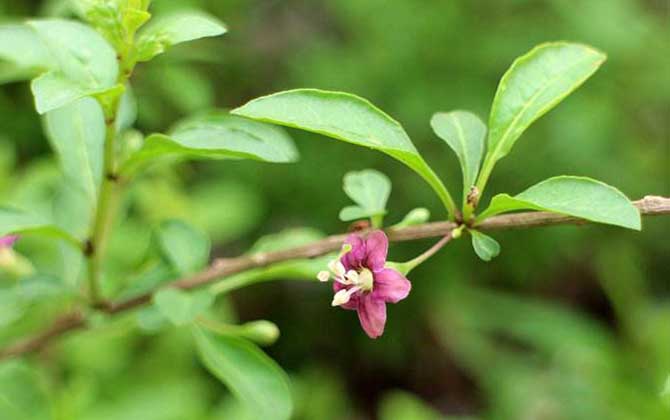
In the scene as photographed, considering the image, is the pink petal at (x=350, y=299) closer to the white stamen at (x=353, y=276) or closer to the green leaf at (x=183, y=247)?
the white stamen at (x=353, y=276)

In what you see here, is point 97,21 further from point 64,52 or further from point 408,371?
point 408,371

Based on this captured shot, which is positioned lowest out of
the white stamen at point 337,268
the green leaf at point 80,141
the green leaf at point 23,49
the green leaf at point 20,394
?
the green leaf at point 20,394

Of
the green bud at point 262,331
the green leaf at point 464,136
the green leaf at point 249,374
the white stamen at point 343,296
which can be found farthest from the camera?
the green bud at point 262,331

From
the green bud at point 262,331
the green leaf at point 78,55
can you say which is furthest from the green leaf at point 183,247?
the green leaf at point 78,55

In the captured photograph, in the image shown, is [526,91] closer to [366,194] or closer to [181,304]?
[366,194]

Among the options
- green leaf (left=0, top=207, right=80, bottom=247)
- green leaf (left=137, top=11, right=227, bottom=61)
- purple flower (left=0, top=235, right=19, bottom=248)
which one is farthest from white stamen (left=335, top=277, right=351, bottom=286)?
purple flower (left=0, top=235, right=19, bottom=248)

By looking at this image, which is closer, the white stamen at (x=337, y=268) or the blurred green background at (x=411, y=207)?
the white stamen at (x=337, y=268)

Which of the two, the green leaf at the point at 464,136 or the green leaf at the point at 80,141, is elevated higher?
the green leaf at the point at 464,136

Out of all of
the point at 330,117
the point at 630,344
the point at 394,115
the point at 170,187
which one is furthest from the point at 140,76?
the point at 630,344
